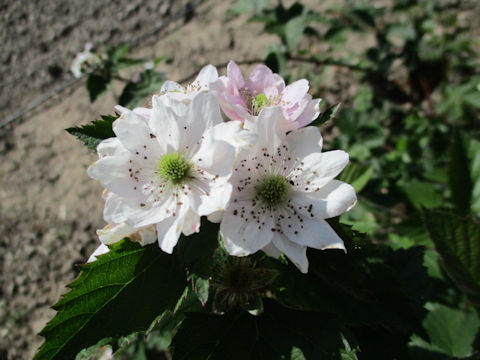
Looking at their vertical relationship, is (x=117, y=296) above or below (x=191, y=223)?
below

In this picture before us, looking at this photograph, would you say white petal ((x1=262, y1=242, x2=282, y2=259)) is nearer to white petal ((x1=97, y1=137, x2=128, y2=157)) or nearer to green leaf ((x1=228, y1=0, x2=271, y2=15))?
white petal ((x1=97, y1=137, x2=128, y2=157))

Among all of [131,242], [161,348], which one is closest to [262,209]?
[131,242]

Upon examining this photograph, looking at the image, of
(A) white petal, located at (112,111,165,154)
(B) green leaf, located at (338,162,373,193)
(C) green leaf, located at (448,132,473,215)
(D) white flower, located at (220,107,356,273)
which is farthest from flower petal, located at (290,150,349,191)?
(C) green leaf, located at (448,132,473,215)

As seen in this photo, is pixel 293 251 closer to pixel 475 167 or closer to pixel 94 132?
pixel 94 132

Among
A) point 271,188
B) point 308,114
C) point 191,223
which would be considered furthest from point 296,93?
point 191,223

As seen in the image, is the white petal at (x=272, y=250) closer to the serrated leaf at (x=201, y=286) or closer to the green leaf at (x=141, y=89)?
the serrated leaf at (x=201, y=286)

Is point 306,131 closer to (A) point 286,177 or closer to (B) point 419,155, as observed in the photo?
(A) point 286,177

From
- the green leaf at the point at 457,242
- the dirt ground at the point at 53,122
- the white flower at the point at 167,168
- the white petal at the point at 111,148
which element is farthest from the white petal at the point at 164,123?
the dirt ground at the point at 53,122
